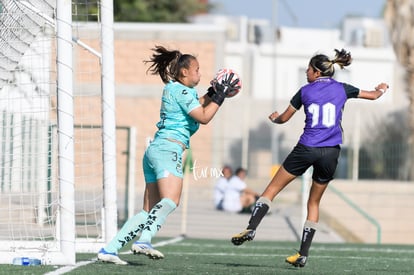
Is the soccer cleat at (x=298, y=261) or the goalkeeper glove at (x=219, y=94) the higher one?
the goalkeeper glove at (x=219, y=94)

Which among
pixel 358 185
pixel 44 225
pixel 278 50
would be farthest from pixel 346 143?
pixel 44 225

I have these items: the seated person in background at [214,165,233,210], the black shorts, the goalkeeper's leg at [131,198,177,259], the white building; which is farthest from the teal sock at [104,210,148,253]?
the white building

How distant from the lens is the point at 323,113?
1052cm

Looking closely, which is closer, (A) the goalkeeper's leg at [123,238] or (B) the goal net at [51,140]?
(A) the goalkeeper's leg at [123,238]

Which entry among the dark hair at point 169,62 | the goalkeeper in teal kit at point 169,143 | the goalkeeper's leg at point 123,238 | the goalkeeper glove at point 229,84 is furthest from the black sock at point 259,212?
the dark hair at point 169,62

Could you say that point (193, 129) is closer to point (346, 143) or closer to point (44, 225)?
point (44, 225)

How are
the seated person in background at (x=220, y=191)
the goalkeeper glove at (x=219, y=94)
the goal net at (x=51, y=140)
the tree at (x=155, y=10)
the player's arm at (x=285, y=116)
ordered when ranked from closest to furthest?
1. the goalkeeper glove at (x=219, y=94)
2. the goal net at (x=51, y=140)
3. the player's arm at (x=285, y=116)
4. the seated person in background at (x=220, y=191)
5. the tree at (x=155, y=10)

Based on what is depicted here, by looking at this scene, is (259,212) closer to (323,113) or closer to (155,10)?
(323,113)

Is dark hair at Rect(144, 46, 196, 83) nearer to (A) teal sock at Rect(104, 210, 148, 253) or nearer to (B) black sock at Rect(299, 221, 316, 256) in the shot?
(A) teal sock at Rect(104, 210, 148, 253)

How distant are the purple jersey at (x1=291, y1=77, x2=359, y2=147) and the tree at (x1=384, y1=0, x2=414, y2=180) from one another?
2269 centimetres

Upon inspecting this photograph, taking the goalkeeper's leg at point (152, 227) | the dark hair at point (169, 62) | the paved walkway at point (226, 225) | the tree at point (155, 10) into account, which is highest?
the tree at point (155, 10)

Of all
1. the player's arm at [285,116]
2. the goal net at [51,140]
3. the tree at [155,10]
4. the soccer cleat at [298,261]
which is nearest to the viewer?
the goal net at [51,140]

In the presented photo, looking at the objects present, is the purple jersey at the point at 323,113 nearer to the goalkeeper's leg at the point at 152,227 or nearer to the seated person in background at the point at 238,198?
the goalkeeper's leg at the point at 152,227

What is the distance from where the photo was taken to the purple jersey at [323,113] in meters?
10.5
